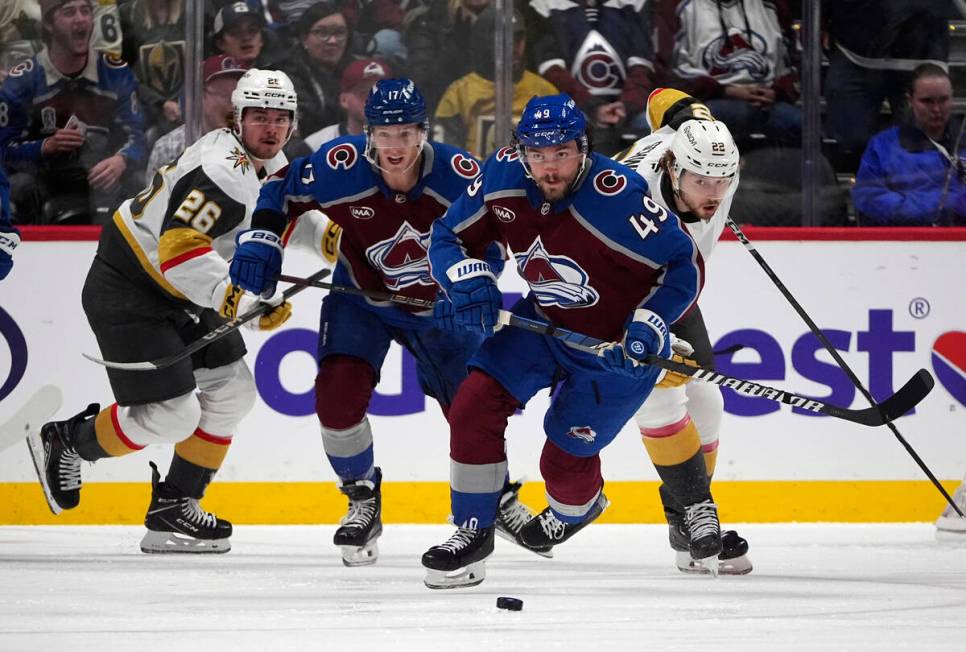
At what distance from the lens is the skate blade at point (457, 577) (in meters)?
3.46

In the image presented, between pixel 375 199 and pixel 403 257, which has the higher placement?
pixel 375 199

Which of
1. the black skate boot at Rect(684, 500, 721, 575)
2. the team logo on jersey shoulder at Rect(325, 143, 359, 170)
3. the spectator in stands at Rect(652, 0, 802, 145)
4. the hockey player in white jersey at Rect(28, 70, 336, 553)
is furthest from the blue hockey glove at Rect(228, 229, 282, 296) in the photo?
the spectator in stands at Rect(652, 0, 802, 145)

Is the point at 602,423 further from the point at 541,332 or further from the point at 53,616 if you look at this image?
the point at 53,616

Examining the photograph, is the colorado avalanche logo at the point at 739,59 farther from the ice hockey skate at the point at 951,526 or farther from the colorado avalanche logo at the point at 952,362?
the ice hockey skate at the point at 951,526

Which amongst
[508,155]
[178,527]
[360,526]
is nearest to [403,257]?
[508,155]

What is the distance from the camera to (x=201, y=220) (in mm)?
3916

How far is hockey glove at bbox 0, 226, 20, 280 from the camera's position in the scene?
162 inches

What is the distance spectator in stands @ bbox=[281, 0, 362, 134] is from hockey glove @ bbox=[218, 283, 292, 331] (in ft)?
4.14

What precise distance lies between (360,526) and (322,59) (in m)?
1.80

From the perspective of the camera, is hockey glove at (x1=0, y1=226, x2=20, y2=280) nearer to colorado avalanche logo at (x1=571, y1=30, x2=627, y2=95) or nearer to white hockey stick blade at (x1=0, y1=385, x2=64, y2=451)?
white hockey stick blade at (x1=0, y1=385, x2=64, y2=451)

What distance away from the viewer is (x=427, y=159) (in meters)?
3.79

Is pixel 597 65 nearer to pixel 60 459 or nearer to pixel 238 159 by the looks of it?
pixel 238 159

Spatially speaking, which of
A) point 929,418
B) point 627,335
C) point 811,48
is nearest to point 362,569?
point 627,335

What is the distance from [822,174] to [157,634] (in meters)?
3.02
